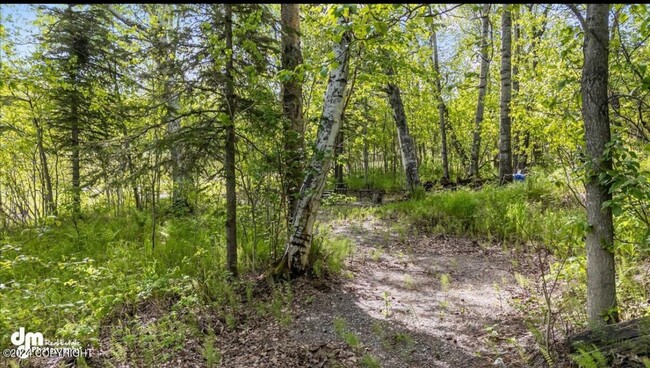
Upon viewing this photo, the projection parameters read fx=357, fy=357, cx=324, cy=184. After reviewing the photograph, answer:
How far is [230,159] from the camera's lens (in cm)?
491

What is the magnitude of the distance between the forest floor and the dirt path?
0.01m

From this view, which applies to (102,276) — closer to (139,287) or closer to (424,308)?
(139,287)

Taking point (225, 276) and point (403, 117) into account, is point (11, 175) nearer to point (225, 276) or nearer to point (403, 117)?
point (225, 276)

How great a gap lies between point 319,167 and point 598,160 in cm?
302

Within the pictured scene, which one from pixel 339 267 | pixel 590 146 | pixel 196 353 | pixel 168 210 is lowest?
pixel 196 353

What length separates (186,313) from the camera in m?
4.42

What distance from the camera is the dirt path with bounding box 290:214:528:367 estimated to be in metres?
3.54

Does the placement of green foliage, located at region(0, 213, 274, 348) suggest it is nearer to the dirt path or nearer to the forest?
the forest

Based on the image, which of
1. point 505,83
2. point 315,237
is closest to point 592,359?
point 315,237

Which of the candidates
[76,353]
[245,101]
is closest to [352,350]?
[76,353]

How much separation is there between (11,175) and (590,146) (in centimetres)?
1344
